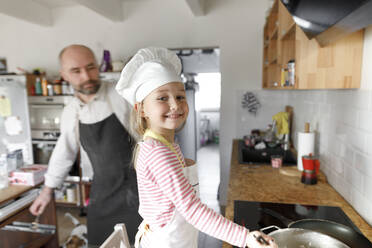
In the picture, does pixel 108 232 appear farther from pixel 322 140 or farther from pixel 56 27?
pixel 56 27

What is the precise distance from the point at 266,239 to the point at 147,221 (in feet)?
1.10

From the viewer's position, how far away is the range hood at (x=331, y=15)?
23.9 inches

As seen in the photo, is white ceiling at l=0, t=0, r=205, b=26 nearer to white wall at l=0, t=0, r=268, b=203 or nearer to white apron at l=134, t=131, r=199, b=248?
white wall at l=0, t=0, r=268, b=203

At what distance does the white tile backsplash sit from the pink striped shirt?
→ 681mm

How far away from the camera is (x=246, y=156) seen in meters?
2.11

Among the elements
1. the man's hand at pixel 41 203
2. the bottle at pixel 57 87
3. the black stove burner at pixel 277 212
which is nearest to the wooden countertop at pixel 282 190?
the black stove burner at pixel 277 212

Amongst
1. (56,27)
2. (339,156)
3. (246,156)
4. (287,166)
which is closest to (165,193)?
(339,156)

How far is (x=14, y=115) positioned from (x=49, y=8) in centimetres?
137

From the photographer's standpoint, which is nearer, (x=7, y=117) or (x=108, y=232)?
(x=108, y=232)

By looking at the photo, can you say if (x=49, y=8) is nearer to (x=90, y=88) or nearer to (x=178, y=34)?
(x=178, y=34)

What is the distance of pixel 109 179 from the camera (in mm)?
1491

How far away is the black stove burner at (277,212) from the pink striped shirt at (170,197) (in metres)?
0.37

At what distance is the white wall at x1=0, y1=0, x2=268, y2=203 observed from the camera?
271cm

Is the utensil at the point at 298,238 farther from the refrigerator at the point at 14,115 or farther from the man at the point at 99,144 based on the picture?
the refrigerator at the point at 14,115
